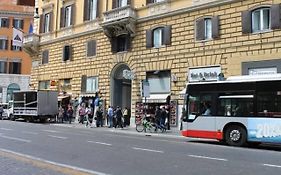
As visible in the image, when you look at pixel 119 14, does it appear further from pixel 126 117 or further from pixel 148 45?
pixel 126 117

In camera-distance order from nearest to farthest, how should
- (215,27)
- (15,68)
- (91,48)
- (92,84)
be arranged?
(215,27) < (92,84) < (91,48) < (15,68)

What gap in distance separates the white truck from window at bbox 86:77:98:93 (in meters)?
3.78

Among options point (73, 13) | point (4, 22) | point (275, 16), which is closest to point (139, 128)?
point (275, 16)

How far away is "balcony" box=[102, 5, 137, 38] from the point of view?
33.7m

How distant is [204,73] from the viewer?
28797mm

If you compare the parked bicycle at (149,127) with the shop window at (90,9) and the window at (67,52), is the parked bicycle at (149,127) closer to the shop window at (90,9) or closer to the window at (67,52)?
the shop window at (90,9)

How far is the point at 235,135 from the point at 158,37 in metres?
15.2

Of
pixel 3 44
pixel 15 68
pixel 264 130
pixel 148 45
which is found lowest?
pixel 264 130

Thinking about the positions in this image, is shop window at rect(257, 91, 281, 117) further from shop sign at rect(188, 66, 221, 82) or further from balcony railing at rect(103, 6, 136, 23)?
balcony railing at rect(103, 6, 136, 23)

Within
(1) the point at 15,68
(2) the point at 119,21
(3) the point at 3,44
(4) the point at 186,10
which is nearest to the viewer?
(4) the point at 186,10

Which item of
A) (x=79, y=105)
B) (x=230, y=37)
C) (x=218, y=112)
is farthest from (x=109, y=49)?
(x=218, y=112)

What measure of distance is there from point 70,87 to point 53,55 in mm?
4586

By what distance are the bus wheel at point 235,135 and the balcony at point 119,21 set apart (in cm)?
1684

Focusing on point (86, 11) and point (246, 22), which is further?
point (86, 11)
